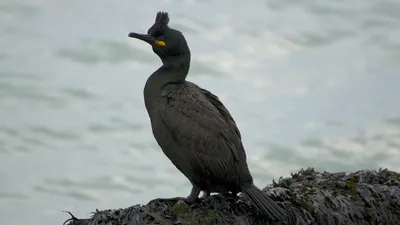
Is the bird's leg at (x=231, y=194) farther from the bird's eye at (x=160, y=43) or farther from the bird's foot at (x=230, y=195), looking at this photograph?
the bird's eye at (x=160, y=43)

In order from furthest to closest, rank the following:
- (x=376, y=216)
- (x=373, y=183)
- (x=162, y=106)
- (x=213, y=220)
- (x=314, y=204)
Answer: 1. (x=373, y=183)
2. (x=376, y=216)
3. (x=314, y=204)
4. (x=162, y=106)
5. (x=213, y=220)

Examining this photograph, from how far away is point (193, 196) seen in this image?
7105 mm

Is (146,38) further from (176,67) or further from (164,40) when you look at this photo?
(176,67)

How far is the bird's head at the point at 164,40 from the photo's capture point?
7.30 meters

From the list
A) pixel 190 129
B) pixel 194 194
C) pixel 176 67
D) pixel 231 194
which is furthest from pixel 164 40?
pixel 231 194

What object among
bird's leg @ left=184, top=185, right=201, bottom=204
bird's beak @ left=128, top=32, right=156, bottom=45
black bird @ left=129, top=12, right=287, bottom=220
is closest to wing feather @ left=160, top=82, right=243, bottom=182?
black bird @ left=129, top=12, right=287, bottom=220

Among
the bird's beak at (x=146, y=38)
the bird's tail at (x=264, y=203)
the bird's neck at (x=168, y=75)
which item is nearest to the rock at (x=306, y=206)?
the bird's tail at (x=264, y=203)

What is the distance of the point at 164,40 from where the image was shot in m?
7.30

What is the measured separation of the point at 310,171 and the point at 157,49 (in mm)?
2987

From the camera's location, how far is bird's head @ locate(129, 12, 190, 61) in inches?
287

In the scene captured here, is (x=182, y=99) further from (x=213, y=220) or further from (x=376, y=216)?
(x=376, y=216)

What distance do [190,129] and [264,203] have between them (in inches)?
41.7

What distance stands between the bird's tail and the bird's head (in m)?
1.60

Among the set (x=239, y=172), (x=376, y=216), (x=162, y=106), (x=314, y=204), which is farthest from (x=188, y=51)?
(x=376, y=216)
